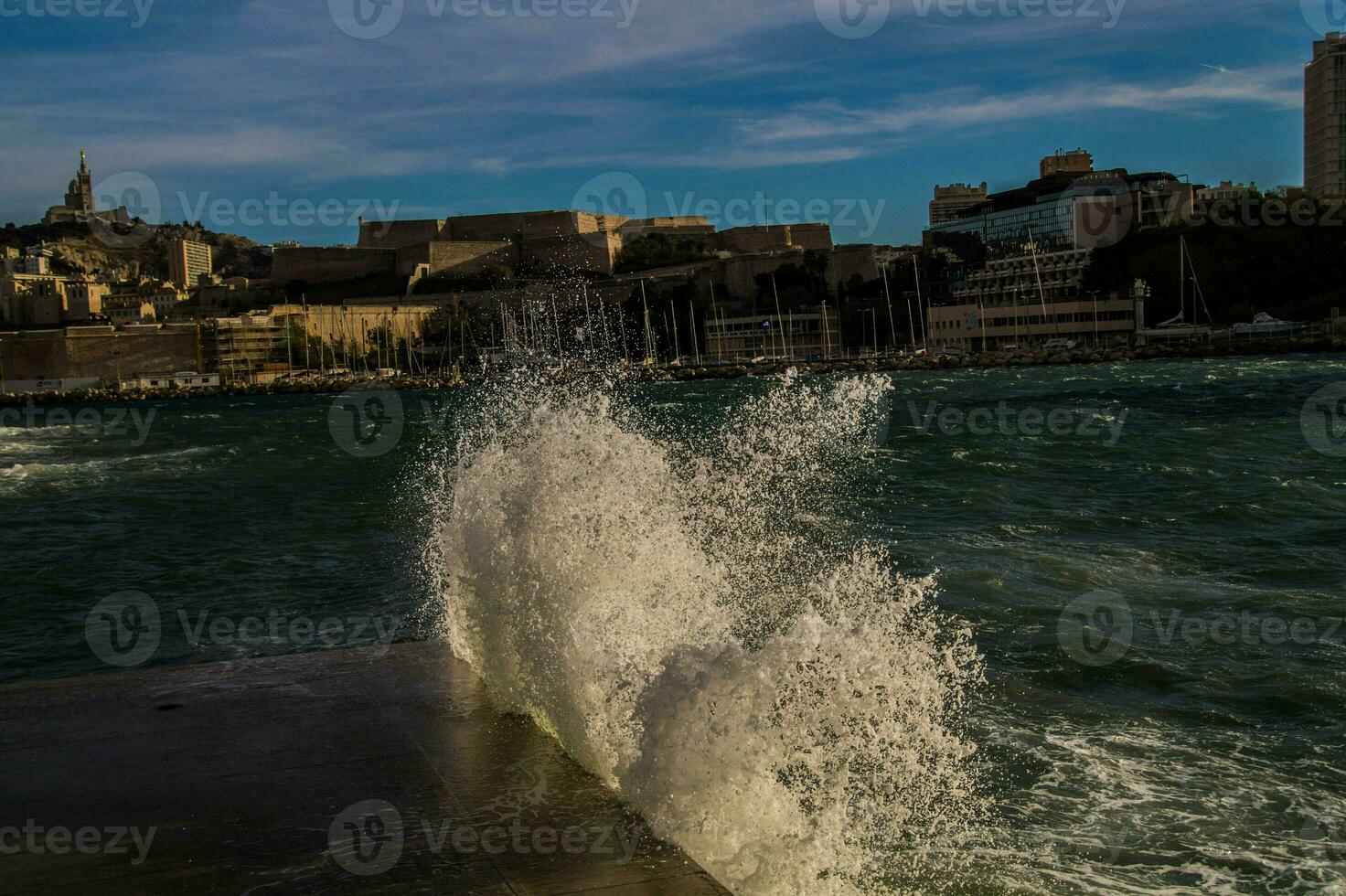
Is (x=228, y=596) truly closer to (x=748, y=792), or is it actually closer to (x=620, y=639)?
(x=620, y=639)


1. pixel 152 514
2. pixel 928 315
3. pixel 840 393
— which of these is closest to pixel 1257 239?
pixel 928 315

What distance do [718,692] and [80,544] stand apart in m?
12.3

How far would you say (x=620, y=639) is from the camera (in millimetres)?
5215
